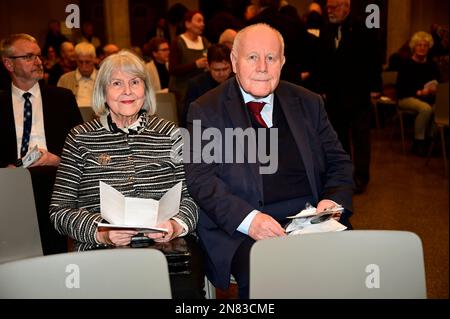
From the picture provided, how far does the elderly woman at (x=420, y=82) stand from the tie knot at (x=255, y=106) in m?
4.82

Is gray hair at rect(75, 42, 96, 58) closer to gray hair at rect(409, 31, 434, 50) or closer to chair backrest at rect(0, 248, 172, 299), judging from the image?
chair backrest at rect(0, 248, 172, 299)

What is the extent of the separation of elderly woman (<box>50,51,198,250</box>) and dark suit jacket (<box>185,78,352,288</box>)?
0.12 metres

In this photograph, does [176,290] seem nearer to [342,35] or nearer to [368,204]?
[342,35]

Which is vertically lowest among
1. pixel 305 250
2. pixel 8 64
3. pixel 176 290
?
pixel 176 290

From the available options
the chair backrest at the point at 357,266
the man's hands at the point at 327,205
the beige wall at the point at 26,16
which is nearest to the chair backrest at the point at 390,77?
the beige wall at the point at 26,16

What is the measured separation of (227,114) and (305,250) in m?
1.02

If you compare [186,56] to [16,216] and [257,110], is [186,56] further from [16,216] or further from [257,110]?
[16,216]

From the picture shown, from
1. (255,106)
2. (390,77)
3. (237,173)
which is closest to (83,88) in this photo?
(255,106)

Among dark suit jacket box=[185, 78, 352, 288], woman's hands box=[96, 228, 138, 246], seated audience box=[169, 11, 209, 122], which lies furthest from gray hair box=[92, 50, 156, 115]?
seated audience box=[169, 11, 209, 122]

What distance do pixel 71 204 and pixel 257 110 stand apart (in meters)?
0.88

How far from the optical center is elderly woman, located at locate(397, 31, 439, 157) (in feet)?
22.7

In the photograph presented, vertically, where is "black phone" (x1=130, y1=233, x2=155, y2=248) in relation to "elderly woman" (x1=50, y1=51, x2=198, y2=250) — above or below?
below

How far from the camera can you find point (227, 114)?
8.08ft
